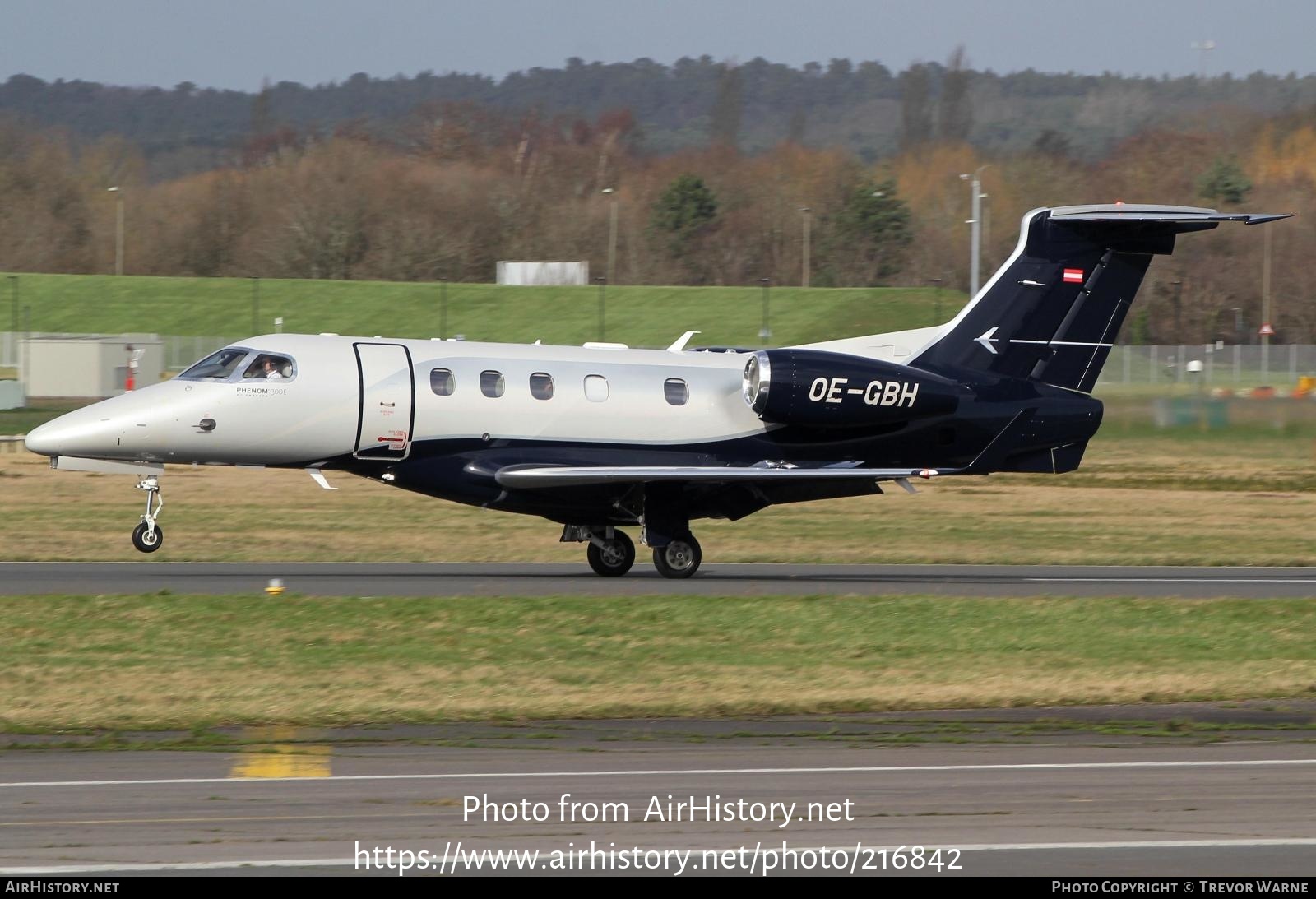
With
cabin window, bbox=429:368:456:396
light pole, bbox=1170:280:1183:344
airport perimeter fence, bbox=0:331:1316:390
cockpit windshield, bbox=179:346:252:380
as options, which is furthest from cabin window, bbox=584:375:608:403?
light pole, bbox=1170:280:1183:344

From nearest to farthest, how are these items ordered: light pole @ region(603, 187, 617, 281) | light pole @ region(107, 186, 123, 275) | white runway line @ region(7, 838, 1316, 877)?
1. white runway line @ region(7, 838, 1316, 877)
2. light pole @ region(107, 186, 123, 275)
3. light pole @ region(603, 187, 617, 281)

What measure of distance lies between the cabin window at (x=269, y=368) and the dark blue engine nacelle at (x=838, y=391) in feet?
20.9

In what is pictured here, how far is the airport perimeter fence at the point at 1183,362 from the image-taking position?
6619 centimetres

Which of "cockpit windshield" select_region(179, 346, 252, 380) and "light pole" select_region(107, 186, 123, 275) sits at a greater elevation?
"light pole" select_region(107, 186, 123, 275)

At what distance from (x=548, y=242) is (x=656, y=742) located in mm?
106932

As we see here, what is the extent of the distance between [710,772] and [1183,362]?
208ft

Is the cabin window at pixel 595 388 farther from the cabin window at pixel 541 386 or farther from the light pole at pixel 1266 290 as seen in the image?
the light pole at pixel 1266 290

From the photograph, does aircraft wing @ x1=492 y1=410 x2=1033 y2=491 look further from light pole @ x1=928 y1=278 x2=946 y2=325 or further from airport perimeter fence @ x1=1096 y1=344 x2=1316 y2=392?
light pole @ x1=928 y1=278 x2=946 y2=325

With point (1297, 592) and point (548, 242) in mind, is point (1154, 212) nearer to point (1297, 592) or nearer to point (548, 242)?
point (1297, 592)

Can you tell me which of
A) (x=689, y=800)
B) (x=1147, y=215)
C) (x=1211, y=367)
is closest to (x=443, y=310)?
(x=1211, y=367)

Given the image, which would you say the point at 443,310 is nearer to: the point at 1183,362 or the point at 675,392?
the point at 1183,362

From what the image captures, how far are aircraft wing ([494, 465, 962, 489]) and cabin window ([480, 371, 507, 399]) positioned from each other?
3.49 feet

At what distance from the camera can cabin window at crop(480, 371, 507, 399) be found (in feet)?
73.2

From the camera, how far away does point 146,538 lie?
70.2 feet
